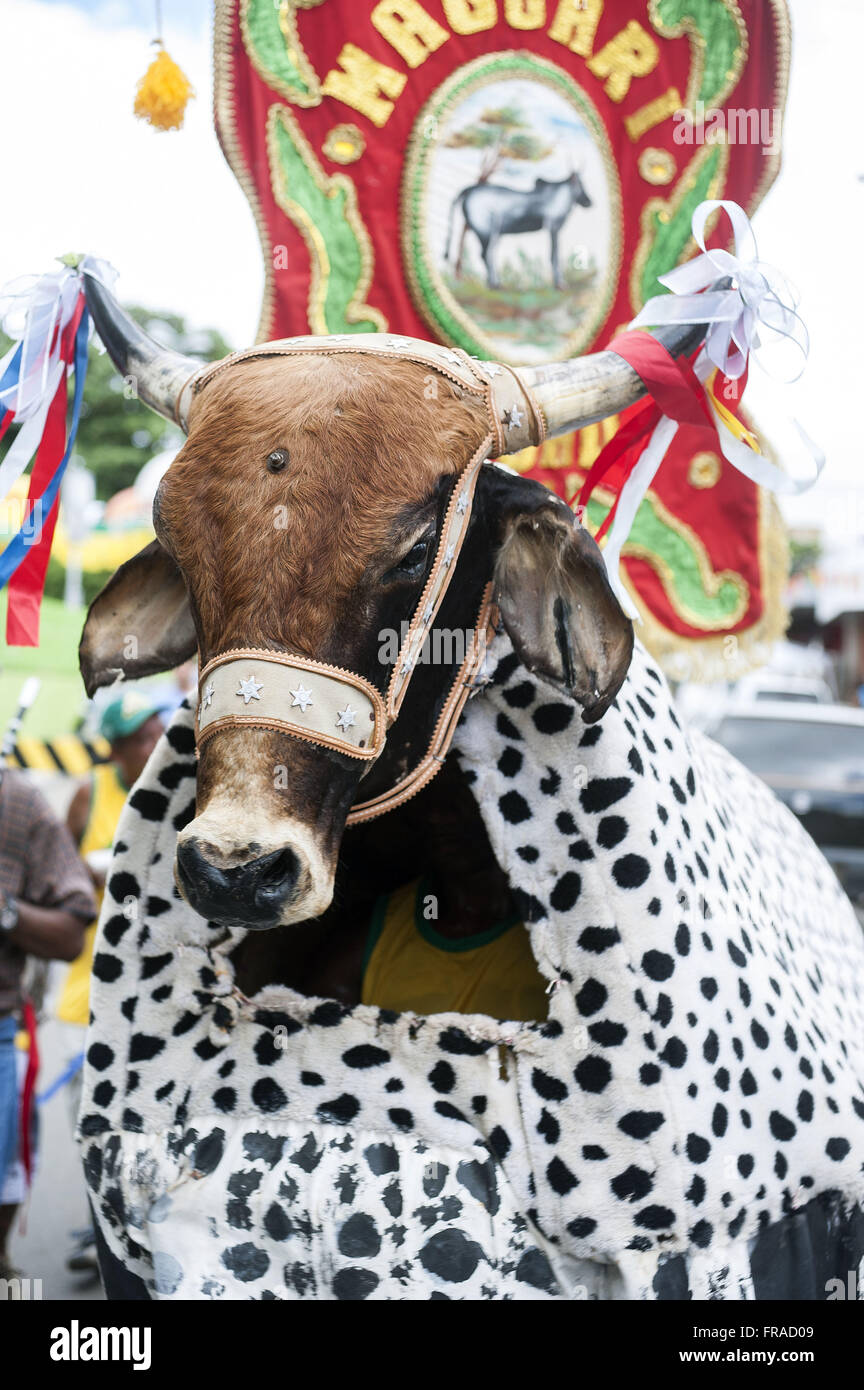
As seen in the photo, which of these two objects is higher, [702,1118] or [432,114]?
[432,114]

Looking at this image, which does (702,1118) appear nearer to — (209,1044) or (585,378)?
(209,1044)

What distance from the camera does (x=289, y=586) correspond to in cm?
180

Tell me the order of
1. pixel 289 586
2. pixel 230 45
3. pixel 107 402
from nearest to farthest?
pixel 289 586 < pixel 230 45 < pixel 107 402

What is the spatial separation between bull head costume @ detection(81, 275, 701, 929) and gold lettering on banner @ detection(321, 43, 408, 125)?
1.30 m

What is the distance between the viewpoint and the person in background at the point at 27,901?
3.97 m

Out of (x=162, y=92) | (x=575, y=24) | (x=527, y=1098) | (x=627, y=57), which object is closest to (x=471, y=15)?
(x=575, y=24)

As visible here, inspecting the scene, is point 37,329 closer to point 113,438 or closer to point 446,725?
point 446,725

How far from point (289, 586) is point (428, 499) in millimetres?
261

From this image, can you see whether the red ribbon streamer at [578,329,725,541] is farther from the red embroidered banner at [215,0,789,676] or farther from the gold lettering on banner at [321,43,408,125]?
the gold lettering on banner at [321,43,408,125]

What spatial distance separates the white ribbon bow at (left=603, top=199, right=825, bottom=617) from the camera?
2213 mm

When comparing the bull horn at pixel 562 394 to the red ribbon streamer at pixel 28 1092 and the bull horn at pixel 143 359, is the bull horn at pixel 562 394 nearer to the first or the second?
the bull horn at pixel 143 359

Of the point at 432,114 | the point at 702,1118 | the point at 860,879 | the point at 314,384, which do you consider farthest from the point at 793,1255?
the point at 860,879
